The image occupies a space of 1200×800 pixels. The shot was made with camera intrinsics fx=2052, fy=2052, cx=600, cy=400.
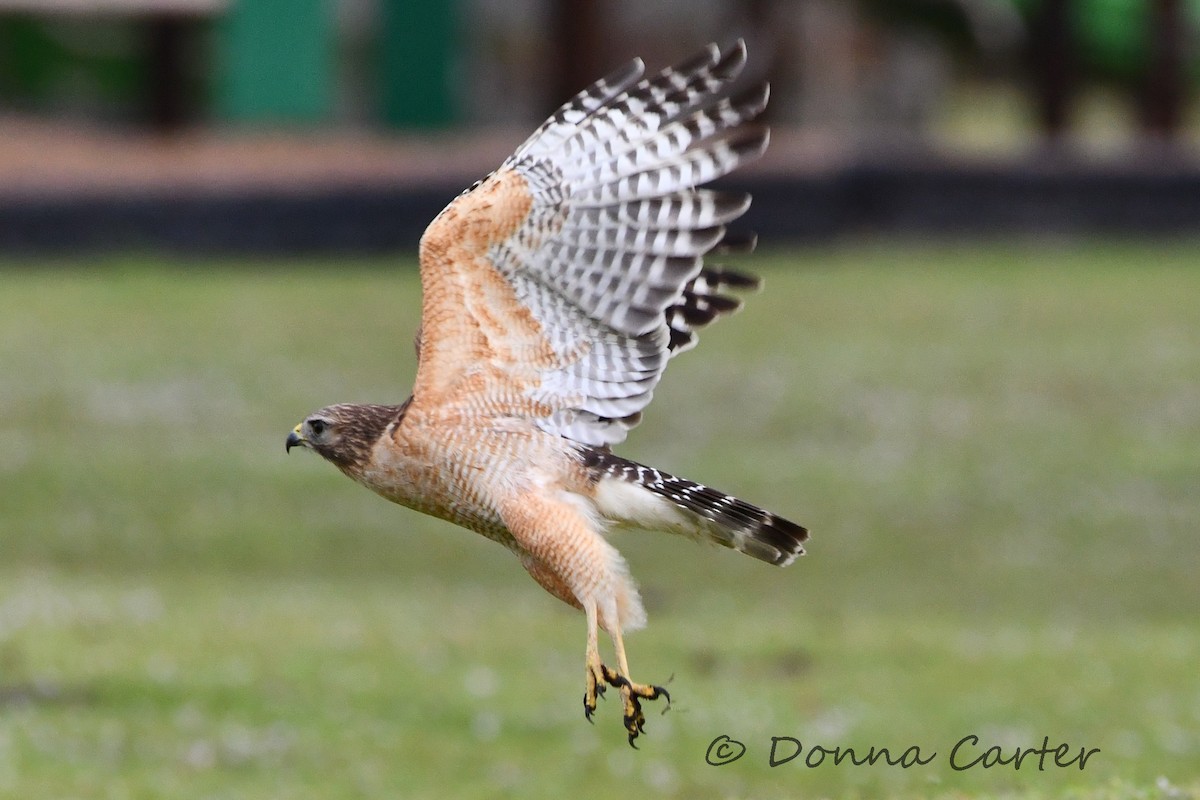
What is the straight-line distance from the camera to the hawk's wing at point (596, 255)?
5980 mm

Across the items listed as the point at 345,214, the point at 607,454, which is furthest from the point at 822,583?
the point at 345,214

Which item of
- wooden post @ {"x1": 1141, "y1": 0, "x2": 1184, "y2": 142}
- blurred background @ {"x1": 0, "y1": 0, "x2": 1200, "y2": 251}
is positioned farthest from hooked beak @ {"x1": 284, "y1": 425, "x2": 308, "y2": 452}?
wooden post @ {"x1": 1141, "y1": 0, "x2": 1184, "y2": 142}

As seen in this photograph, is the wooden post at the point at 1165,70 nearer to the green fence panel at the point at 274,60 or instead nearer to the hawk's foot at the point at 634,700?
the green fence panel at the point at 274,60

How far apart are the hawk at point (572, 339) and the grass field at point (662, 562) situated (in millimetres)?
1617

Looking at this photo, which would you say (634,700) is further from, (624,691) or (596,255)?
(596,255)

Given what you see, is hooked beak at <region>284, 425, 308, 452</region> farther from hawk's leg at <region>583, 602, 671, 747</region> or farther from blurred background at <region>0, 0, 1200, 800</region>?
blurred background at <region>0, 0, 1200, 800</region>

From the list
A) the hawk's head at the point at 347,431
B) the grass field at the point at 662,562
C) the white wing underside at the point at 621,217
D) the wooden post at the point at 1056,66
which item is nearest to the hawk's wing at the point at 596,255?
the white wing underside at the point at 621,217

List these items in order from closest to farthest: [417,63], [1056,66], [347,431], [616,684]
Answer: [616,684], [347,431], [1056,66], [417,63]

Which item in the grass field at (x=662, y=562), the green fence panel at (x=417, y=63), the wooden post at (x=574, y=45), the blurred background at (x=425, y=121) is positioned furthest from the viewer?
the green fence panel at (x=417, y=63)

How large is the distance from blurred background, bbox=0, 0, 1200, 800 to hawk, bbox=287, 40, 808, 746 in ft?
5.64

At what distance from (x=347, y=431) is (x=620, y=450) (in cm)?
890

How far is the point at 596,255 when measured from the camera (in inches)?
240

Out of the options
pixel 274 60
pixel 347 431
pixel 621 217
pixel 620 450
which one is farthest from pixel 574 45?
pixel 347 431

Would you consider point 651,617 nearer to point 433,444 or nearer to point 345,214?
point 433,444
